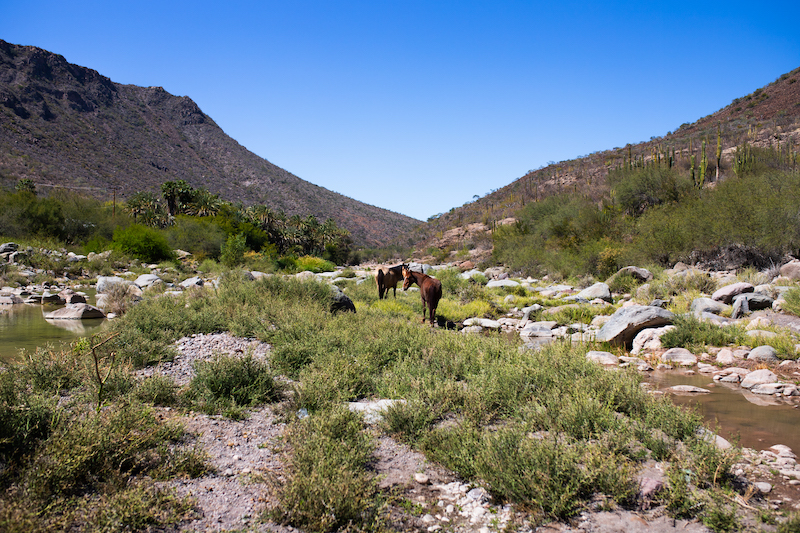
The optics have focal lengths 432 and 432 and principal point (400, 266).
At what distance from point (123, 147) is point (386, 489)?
99363 mm

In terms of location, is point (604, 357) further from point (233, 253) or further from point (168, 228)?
point (168, 228)

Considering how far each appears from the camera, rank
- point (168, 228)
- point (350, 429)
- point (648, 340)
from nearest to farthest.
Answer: point (350, 429), point (648, 340), point (168, 228)

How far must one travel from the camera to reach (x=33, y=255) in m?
31.2

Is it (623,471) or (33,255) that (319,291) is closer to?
(623,471)

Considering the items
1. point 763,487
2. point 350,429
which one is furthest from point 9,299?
point 763,487

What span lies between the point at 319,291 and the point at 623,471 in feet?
36.3

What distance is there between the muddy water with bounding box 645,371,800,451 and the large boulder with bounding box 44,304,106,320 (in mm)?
18076

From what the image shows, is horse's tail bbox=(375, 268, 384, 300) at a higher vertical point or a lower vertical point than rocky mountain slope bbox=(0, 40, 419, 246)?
lower

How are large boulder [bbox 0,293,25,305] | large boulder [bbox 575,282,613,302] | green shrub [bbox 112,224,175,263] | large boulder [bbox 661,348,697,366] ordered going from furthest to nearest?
green shrub [bbox 112,224,175,263] → large boulder [bbox 0,293,25,305] → large boulder [bbox 575,282,613,302] → large boulder [bbox 661,348,697,366]

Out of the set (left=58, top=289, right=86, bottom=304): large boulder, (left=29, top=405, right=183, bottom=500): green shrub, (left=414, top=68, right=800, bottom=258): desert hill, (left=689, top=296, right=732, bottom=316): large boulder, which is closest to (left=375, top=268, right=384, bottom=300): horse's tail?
(left=689, top=296, right=732, bottom=316): large boulder

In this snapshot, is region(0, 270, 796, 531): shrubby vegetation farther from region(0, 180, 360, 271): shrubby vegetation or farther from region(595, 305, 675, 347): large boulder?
region(0, 180, 360, 271): shrubby vegetation

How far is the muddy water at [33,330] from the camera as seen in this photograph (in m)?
10.9

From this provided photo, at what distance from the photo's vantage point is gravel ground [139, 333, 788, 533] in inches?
145

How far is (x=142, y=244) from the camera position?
130 ft
